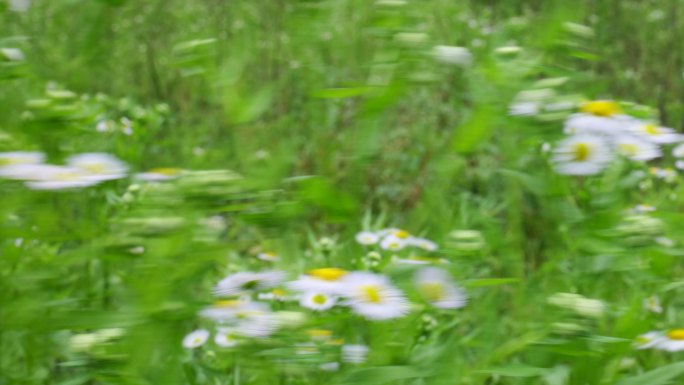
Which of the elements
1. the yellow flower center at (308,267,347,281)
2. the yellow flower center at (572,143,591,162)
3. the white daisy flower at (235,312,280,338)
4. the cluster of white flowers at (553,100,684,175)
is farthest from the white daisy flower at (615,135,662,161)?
the white daisy flower at (235,312,280,338)

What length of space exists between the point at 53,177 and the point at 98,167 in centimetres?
7

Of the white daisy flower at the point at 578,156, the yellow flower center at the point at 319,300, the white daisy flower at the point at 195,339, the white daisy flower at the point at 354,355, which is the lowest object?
the white daisy flower at the point at 195,339

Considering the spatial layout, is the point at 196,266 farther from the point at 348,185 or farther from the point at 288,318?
the point at 348,185

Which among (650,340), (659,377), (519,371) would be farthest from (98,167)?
(650,340)

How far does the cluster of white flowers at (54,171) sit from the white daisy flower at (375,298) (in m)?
0.20

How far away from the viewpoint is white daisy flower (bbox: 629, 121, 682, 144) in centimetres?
A: 87

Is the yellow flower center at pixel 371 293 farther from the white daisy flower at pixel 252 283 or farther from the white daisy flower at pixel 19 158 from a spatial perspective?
the white daisy flower at pixel 19 158

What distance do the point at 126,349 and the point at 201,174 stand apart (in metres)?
0.13

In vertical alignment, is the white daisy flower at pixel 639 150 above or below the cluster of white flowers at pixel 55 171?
below

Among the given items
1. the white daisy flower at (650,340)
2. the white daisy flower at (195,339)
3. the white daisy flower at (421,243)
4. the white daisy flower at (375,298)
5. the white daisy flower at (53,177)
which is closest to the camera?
the white daisy flower at (53,177)

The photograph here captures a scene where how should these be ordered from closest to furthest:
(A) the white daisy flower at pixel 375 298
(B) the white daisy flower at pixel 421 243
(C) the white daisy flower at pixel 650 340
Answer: (A) the white daisy flower at pixel 375 298
(C) the white daisy flower at pixel 650 340
(B) the white daisy flower at pixel 421 243

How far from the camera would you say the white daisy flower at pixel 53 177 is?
0.57 m

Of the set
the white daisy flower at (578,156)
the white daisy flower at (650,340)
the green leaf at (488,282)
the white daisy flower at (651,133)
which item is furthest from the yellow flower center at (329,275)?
the white daisy flower at (650,340)

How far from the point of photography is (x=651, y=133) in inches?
37.8
